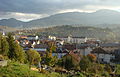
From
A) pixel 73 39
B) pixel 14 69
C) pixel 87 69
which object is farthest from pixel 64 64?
pixel 73 39

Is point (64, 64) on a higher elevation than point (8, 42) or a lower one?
lower

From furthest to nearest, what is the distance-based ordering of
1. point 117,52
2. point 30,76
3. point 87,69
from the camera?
point 117,52, point 87,69, point 30,76

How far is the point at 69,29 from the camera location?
514 ft

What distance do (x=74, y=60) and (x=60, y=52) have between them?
63.1 feet

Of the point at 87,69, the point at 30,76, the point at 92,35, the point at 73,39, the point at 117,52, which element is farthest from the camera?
the point at 92,35

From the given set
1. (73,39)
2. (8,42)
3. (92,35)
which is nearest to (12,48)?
(8,42)

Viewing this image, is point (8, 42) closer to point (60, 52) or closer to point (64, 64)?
point (64, 64)

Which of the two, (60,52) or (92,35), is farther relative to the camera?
(92,35)

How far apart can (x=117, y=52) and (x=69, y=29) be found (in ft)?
349

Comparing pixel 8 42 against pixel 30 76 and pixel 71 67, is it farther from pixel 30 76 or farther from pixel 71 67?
pixel 30 76

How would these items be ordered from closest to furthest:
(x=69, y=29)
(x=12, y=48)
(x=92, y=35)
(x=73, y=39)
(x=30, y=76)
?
(x=30, y=76) → (x=12, y=48) → (x=73, y=39) → (x=92, y=35) → (x=69, y=29)

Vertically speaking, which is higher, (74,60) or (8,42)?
(8,42)

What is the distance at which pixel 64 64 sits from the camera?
94.2 ft

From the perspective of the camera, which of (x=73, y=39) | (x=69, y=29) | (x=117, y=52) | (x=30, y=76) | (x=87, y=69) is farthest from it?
(x=69, y=29)
